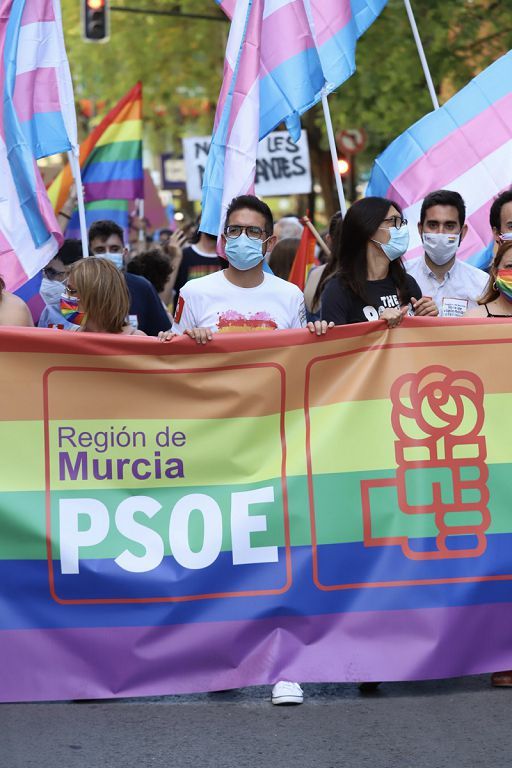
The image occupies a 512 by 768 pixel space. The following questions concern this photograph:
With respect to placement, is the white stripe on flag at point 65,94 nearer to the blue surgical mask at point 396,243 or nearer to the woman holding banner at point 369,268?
the woman holding banner at point 369,268

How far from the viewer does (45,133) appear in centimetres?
771

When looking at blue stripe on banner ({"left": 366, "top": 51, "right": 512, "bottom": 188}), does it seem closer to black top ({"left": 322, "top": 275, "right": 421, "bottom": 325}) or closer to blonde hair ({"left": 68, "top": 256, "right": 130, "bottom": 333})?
black top ({"left": 322, "top": 275, "right": 421, "bottom": 325})

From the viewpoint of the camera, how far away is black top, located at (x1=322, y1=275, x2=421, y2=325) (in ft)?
20.4

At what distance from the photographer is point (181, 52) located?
26.8 m

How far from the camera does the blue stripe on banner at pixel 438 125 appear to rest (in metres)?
8.58

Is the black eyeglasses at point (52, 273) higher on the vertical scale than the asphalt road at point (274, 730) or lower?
higher

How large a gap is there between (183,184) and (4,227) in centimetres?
2112

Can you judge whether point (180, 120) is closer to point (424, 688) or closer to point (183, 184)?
point (183, 184)

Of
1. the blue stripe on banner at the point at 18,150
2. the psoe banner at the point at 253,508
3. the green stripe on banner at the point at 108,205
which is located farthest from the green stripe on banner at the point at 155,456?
the green stripe on banner at the point at 108,205

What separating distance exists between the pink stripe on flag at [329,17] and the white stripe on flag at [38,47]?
140cm

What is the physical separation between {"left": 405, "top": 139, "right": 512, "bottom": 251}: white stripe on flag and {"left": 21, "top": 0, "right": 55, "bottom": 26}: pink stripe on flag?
234cm

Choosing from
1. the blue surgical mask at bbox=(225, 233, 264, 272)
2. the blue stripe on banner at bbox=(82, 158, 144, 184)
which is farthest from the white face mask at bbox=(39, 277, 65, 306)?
the blue stripe on banner at bbox=(82, 158, 144, 184)

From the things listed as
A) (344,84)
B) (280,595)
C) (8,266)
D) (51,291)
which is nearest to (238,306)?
(280,595)

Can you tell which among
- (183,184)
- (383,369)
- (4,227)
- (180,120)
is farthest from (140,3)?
(383,369)
